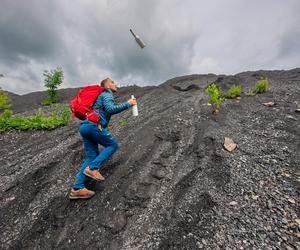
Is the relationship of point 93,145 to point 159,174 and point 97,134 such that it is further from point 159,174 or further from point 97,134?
point 159,174

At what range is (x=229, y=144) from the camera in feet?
14.4

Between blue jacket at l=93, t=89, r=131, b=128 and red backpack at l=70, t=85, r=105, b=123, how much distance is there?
8 cm

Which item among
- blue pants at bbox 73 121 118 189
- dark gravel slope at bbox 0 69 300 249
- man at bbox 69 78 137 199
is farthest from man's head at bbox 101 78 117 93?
dark gravel slope at bbox 0 69 300 249

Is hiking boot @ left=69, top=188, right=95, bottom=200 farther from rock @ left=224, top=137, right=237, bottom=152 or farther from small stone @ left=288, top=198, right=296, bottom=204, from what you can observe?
small stone @ left=288, top=198, right=296, bottom=204

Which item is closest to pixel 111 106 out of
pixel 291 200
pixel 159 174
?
pixel 159 174

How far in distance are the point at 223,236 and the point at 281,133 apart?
11.5 feet

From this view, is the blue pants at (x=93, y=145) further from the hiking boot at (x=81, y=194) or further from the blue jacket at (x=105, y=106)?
the blue jacket at (x=105, y=106)

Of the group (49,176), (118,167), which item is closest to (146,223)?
(118,167)

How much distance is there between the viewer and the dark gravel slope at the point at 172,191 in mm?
2570

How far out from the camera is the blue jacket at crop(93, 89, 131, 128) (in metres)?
3.34

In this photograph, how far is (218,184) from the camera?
333 centimetres

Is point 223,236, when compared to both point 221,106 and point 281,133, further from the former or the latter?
point 221,106

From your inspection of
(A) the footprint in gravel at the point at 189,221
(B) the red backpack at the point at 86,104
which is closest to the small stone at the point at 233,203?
(A) the footprint in gravel at the point at 189,221

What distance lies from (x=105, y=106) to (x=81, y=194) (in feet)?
5.56
